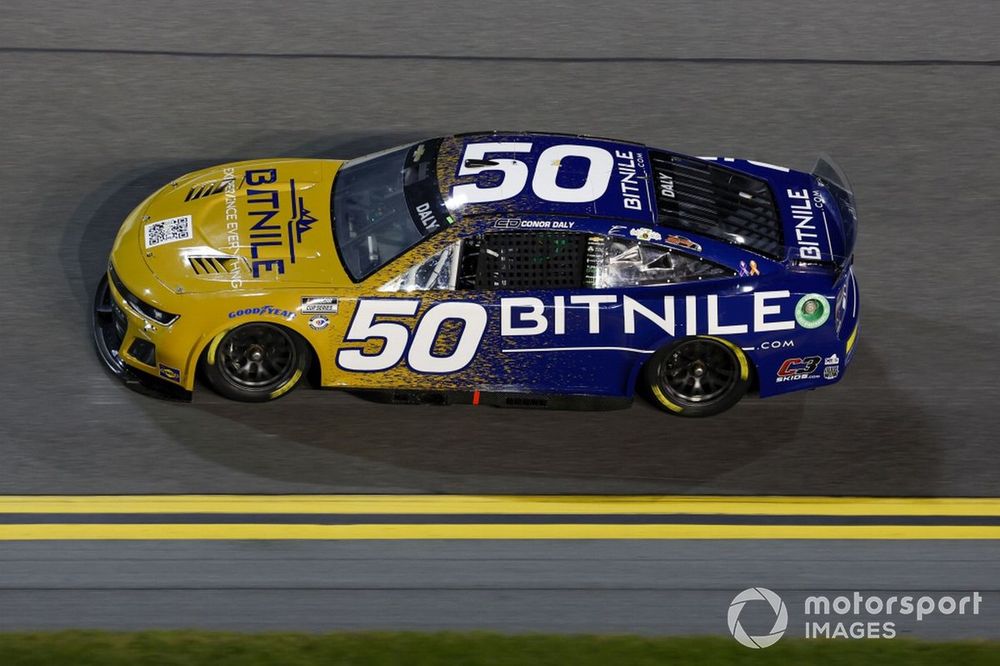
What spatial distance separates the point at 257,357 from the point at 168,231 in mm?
972

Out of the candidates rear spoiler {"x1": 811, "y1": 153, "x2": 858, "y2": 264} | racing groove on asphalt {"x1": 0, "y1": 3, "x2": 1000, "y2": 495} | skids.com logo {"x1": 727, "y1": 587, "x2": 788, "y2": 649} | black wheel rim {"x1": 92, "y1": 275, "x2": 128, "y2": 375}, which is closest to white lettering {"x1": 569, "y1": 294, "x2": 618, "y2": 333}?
racing groove on asphalt {"x1": 0, "y1": 3, "x2": 1000, "y2": 495}

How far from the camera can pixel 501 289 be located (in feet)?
25.8

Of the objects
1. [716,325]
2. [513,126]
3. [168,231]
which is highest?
[513,126]

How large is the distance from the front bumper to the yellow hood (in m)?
0.44

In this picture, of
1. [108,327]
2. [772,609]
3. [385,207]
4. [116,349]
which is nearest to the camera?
[772,609]

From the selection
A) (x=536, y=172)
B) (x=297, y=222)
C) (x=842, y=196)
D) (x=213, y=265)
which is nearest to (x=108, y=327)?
(x=213, y=265)

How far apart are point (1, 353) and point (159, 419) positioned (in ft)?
4.05

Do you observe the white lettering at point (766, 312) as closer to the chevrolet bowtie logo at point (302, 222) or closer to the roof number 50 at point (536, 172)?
the roof number 50 at point (536, 172)

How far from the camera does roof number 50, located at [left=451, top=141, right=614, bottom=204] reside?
7.96 m

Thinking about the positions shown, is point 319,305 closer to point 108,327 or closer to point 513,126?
point 108,327

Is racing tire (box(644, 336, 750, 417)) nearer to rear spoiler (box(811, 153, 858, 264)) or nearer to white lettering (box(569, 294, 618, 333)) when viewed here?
white lettering (box(569, 294, 618, 333))

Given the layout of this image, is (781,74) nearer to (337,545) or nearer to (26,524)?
(337,545)

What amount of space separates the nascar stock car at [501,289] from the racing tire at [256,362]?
0.01 metres

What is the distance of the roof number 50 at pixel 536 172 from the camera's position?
7.96 metres
